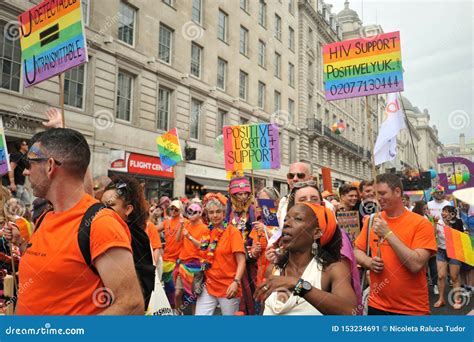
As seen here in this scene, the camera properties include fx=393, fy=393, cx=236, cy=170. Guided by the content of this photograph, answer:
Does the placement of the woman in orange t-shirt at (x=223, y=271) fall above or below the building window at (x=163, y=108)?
below

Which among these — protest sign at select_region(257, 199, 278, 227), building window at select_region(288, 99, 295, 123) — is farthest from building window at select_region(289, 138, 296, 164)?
protest sign at select_region(257, 199, 278, 227)

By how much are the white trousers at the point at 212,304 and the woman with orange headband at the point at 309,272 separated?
85.7 inches

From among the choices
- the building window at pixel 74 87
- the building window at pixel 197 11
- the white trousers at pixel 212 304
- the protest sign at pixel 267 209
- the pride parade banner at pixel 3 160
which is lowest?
the white trousers at pixel 212 304

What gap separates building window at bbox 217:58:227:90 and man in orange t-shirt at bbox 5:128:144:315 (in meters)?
20.4

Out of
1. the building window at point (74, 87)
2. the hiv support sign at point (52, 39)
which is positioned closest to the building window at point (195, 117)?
the building window at point (74, 87)

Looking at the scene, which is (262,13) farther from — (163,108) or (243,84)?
(163,108)

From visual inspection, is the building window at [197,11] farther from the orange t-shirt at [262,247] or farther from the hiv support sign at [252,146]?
the orange t-shirt at [262,247]

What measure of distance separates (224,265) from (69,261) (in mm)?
3075

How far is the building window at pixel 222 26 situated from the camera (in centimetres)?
2186

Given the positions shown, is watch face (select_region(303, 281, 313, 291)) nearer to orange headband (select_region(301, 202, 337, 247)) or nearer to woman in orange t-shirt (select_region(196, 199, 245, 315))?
orange headband (select_region(301, 202, 337, 247))

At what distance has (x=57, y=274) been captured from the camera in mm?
1737

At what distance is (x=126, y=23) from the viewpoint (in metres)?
16.4

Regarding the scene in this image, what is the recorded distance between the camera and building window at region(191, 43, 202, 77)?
20.0 metres

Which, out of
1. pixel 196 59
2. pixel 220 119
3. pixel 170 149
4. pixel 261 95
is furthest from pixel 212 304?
pixel 261 95
